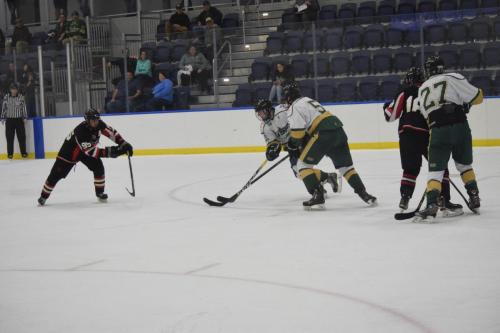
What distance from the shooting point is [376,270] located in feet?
14.8

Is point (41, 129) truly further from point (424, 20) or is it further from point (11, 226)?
point (11, 226)

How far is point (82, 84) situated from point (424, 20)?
246 inches

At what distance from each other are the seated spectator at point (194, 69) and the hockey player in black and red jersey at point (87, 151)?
5.98 meters

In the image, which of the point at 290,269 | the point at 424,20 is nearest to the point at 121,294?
the point at 290,269

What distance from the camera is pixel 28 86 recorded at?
15664 mm

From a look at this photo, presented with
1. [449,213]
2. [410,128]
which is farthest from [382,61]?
[449,213]

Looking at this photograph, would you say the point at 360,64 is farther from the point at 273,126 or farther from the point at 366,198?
the point at 366,198

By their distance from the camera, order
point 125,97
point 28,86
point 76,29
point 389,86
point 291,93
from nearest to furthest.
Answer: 1. point 291,93
2. point 389,86
3. point 125,97
4. point 28,86
5. point 76,29

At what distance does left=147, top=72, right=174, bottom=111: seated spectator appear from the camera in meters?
14.6

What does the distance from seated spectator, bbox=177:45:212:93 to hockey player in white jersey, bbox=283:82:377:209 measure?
7.34 m

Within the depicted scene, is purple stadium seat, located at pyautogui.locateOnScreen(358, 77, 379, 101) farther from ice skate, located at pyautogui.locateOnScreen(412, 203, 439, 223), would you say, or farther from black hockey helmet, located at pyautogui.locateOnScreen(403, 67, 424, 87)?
ice skate, located at pyautogui.locateOnScreen(412, 203, 439, 223)

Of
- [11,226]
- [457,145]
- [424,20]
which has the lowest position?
[11,226]

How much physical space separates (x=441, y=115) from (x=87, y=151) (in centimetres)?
379

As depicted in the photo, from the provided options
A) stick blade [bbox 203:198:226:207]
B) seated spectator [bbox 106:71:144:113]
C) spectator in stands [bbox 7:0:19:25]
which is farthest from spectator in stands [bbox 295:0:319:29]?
spectator in stands [bbox 7:0:19:25]
